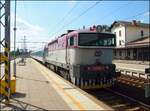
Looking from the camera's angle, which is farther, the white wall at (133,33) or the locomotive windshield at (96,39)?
the white wall at (133,33)

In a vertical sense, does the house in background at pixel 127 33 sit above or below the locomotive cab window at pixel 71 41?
above

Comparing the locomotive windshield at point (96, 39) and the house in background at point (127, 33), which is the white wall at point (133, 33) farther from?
the locomotive windshield at point (96, 39)

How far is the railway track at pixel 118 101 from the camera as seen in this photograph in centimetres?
1163

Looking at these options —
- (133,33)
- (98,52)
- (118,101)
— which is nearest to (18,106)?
(118,101)

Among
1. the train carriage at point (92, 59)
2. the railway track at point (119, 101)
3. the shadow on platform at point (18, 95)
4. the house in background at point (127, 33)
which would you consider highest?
the house in background at point (127, 33)

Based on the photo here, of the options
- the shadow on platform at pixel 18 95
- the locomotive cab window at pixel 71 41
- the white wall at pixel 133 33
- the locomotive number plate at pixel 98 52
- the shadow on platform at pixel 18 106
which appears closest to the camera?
the shadow on platform at pixel 18 106

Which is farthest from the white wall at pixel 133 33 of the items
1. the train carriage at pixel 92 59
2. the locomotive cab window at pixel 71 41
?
the train carriage at pixel 92 59

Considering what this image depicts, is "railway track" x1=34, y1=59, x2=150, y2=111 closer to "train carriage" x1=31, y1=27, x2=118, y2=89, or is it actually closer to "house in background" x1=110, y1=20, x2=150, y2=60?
"train carriage" x1=31, y1=27, x2=118, y2=89

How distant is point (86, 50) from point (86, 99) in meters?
4.74

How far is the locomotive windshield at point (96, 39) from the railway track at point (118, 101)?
2.60m

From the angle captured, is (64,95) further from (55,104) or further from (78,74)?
(78,74)

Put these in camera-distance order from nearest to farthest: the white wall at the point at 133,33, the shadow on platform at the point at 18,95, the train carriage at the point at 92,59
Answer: the shadow on platform at the point at 18,95, the train carriage at the point at 92,59, the white wall at the point at 133,33

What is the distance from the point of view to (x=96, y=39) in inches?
612

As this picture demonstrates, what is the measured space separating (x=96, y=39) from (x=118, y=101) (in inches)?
156
